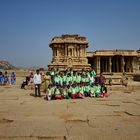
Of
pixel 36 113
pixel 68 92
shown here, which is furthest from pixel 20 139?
pixel 68 92

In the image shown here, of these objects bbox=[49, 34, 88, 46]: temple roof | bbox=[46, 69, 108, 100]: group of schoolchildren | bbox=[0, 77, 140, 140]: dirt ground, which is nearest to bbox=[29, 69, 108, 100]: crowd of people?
bbox=[46, 69, 108, 100]: group of schoolchildren

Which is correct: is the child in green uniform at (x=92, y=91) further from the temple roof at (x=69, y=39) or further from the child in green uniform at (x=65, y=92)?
the temple roof at (x=69, y=39)

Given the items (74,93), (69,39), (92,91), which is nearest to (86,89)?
(92,91)

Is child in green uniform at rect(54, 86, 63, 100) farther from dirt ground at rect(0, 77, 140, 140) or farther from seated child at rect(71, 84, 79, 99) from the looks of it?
dirt ground at rect(0, 77, 140, 140)

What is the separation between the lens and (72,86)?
43.8 ft

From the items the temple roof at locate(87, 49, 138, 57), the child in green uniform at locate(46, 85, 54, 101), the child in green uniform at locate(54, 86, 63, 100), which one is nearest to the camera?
the child in green uniform at locate(46, 85, 54, 101)

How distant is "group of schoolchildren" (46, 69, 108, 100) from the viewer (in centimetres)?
1298

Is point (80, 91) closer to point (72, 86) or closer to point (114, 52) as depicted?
point (72, 86)

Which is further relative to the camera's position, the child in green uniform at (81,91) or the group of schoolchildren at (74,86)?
the child in green uniform at (81,91)

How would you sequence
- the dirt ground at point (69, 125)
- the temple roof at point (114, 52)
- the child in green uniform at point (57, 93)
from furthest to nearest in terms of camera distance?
the temple roof at point (114, 52) → the child in green uniform at point (57, 93) → the dirt ground at point (69, 125)

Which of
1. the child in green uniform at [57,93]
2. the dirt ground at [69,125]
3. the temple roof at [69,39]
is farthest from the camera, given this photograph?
the temple roof at [69,39]

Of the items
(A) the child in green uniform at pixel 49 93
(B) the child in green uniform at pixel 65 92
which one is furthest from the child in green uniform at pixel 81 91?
(A) the child in green uniform at pixel 49 93

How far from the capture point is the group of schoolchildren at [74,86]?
42.6 ft

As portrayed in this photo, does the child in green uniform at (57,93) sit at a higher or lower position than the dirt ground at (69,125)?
higher
